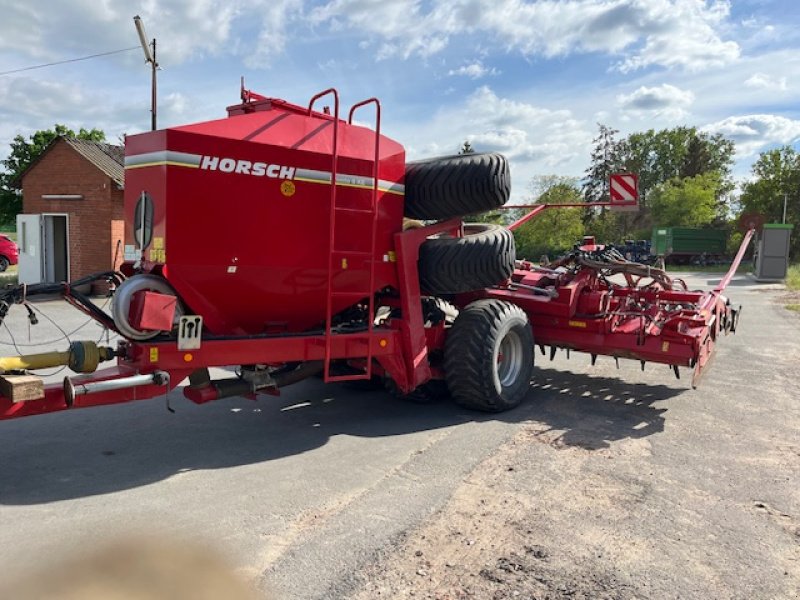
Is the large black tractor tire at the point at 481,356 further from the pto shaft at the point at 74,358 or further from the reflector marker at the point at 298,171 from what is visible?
the pto shaft at the point at 74,358

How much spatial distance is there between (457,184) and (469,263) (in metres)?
0.71

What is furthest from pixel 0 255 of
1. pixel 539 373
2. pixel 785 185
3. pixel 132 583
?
pixel 785 185

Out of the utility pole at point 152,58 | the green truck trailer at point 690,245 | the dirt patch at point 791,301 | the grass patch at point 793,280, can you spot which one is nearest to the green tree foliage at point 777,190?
the green truck trailer at point 690,245

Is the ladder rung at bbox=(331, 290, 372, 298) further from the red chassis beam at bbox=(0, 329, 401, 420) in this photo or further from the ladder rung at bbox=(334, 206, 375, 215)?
the ladder rung at bbox=(334, 206, 375, 215)

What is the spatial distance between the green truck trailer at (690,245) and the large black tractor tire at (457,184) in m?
37.5

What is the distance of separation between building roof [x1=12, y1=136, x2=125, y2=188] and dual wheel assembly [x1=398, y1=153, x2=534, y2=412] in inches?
516

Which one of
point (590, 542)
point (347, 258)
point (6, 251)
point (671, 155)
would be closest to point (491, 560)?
point (590, 542)

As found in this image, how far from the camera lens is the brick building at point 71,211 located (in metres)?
17.5

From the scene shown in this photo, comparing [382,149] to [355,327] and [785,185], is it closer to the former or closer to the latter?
[355,327]

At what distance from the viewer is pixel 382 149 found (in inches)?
223

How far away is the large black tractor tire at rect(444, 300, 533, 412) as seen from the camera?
611cm

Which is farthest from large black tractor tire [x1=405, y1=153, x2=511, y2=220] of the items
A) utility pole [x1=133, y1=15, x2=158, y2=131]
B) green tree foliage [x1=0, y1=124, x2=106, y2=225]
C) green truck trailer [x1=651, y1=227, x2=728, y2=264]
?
green truck trailer [x1=651, y1=227, x2=728, y2=264]

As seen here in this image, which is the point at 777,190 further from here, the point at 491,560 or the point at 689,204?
the point at 491,560

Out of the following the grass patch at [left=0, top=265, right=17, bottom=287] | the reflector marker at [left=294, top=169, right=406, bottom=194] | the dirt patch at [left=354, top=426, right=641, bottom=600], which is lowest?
the dirt patch at [left=354, top=426, right=641, bottom=600]
